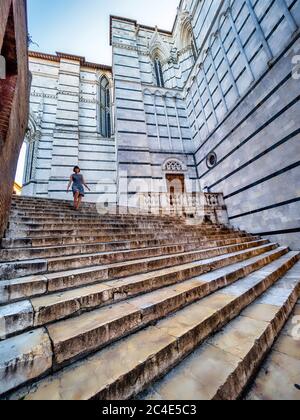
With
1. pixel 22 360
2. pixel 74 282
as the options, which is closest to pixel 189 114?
pixel 74 282

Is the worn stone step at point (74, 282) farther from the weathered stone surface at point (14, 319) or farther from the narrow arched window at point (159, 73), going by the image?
the narrow arched window at point (159, 73)

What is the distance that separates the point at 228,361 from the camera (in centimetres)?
145

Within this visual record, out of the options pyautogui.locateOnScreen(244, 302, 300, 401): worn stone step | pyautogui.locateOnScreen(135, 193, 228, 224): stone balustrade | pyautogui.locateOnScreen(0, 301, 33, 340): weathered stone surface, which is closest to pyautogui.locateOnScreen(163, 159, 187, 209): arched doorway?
pyautogui.locateOnScreen(135, 193, 228, 224): stone balustrade

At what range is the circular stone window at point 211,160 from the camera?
941cm

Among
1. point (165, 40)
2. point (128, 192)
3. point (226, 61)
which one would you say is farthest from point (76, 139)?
point (165, 40)

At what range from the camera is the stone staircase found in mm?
1224

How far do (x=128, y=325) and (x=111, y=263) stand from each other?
1.45 metres

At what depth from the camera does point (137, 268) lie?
9.65ft

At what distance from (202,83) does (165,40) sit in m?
6.60

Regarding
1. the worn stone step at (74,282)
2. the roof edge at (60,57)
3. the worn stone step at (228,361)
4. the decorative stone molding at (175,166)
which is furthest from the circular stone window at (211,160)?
the roof edge at (60,57)

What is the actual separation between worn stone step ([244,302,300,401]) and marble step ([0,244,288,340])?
3.72 ft

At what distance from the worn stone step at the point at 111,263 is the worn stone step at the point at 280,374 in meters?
1.80

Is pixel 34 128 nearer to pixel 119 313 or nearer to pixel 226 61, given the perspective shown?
pixel 226 61

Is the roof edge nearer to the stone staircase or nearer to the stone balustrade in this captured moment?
the stone balustrade
